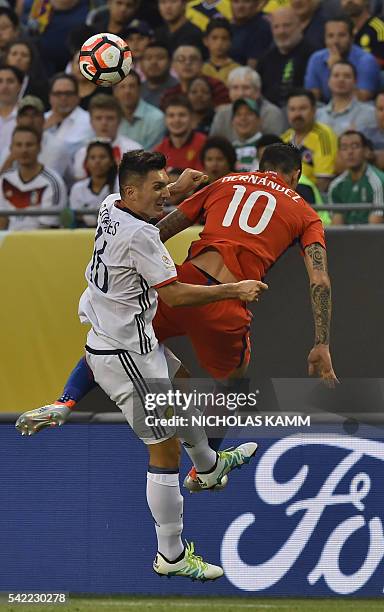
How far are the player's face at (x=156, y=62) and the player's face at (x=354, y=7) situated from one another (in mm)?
1763

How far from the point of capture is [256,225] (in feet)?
24.4

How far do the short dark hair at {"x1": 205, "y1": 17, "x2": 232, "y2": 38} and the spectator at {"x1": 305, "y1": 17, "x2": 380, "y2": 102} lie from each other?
3.14 feet

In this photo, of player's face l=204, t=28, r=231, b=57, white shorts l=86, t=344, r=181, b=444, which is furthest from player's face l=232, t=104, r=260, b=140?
white shorts l=86, t=344, r=181, b=444

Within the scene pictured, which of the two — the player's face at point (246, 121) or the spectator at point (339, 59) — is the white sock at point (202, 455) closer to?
the player's face at point (246, 121)

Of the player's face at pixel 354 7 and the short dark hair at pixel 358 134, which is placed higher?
the player's face at pixel 354 7

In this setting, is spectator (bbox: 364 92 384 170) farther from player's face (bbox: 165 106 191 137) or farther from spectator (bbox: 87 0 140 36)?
spectator (bbox: 87 0 140 36)

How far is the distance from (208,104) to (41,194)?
1996mm

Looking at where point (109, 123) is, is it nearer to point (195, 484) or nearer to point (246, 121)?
point (246, 121)

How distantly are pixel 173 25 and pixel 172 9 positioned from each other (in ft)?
0.52

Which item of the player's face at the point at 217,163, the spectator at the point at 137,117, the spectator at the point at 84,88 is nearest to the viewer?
the player's face at the point at 217,163

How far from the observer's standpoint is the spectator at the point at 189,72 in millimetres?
11438

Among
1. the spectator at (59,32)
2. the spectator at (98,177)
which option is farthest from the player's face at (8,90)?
the spectator at (98,177)

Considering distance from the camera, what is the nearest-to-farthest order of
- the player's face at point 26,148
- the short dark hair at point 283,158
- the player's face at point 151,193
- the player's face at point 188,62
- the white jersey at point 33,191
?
the player's face at point 151,193
the short dark hair at point 283,158
the white jersey at point 33,191
the player's face at point 26,148
the player's face at point 188,62

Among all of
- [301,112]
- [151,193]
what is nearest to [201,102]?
[301,112]
